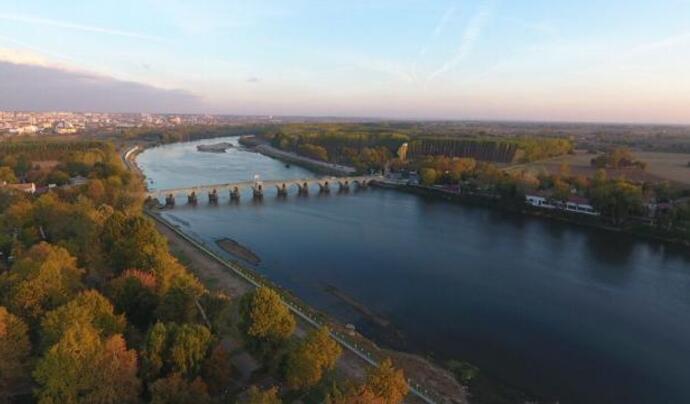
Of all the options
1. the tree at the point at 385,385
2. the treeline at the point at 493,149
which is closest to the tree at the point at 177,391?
the tree at the point at 385,385

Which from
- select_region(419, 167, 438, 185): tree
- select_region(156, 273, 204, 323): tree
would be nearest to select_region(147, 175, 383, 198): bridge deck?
select_region(419, 167, 438, 185): tree

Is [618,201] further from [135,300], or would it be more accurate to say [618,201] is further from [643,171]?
[135,300]

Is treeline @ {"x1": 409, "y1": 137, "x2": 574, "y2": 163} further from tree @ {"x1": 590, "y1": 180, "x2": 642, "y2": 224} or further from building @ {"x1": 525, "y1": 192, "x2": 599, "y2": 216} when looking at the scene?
tree @ {"x1": 590, "y1": 180, "x2": 642, "y2": 224}

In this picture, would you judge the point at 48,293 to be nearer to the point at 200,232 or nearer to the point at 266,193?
the point at 200,232

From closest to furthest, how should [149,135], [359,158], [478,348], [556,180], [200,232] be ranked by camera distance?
[478,348], [200,232], [556,180], [359,158], [149,135]

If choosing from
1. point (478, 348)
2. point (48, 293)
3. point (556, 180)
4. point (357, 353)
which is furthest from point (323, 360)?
point (556, 180)

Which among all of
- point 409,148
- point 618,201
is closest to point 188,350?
point 618,201

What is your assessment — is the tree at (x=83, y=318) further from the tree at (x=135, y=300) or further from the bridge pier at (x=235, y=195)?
the bridge pier at (x=235, y=195)

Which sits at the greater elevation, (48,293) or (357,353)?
(48,293)
